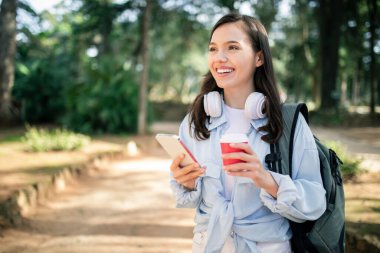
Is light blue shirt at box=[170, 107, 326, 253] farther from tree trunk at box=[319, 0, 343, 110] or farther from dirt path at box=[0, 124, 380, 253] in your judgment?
tree trunk at box=[319, 0, 343, 110]

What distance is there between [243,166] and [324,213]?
52 centimetres

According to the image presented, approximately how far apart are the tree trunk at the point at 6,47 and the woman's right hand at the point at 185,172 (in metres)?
13.3

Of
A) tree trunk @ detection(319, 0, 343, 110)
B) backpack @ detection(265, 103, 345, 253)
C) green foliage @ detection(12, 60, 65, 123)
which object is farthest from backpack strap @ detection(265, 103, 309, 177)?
tree trunk @ detection(319, 0, 343, 110)

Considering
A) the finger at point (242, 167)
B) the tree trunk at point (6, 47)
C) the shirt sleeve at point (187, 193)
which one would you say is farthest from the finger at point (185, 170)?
the tree trunk at point (6, 47)

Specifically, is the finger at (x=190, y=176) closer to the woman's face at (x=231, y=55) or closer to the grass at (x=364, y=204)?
the woman's face at (x=231, y=55)

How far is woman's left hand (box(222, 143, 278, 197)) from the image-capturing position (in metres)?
1.53

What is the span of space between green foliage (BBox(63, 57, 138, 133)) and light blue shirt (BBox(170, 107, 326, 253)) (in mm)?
11592

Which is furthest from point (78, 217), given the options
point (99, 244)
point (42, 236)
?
point (99, 244)

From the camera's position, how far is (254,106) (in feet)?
5.98

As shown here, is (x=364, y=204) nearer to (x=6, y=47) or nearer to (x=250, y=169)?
(x=250, y=169)

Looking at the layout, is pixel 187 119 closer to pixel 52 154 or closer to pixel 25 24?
pixel 52 154

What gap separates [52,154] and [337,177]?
7691mm

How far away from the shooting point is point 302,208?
1.65 meters

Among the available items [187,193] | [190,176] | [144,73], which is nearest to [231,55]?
[190,176]
